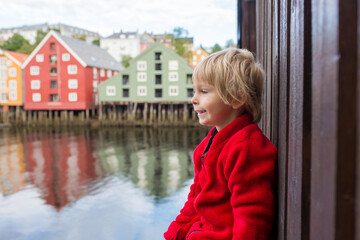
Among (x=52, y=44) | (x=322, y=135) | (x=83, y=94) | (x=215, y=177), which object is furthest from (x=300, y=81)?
(x=52, y=44)

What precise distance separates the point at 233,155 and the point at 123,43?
66618 mm

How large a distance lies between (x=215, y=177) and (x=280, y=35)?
1.65 ft

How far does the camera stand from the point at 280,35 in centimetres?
105

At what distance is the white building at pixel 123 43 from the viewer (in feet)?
213

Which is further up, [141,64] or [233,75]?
[141,64]

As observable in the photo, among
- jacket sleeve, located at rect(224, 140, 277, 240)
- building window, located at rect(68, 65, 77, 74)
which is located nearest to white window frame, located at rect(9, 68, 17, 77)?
building window, located at rect(68, 65, 77, 74)

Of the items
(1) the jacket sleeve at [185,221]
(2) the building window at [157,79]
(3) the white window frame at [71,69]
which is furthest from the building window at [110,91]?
(1) the jacket sleeve at [185,221]

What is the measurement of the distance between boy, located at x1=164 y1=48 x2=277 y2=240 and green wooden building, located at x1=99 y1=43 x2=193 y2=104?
25.3m

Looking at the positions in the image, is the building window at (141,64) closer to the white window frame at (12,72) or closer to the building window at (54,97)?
the building window at (54,97)

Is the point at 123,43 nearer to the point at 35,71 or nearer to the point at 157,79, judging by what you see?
the point at 35,71

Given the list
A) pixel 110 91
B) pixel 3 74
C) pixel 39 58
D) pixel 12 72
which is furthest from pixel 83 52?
pixel 3 74

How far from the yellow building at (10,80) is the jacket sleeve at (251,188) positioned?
1339 inches

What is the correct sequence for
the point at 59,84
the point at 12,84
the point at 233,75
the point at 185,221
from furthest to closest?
1. the point at 12,84
2. the point at 59,84
3. the point at 185,221
4. the point at 233,75

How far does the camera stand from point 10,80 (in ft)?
105
